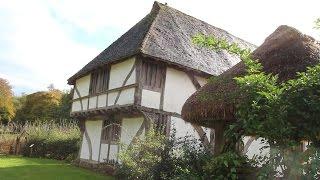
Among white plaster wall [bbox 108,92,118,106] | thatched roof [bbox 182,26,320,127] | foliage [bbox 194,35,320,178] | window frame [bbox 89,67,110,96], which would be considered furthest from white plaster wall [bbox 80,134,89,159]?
foliage [bbox 194,35,320,178]

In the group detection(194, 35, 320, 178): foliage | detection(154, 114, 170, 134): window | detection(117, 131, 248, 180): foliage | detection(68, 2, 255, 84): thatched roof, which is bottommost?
detection(117, 131, 248, 180): foliage

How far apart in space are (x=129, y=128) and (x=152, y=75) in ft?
8.38

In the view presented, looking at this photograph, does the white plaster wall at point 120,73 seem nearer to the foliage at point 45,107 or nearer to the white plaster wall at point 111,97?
the white plaster wall at point 111,97

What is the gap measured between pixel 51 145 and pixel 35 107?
18534 millimetres

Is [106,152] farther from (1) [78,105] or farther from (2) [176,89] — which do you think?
(2) [176,89]

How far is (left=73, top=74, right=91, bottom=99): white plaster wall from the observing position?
20516 millimetres

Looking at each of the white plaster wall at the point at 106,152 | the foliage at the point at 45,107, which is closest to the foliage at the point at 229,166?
the white plaster wall at the point at 106,152

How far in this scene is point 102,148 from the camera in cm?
1881

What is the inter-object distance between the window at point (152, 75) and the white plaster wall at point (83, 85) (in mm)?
5381

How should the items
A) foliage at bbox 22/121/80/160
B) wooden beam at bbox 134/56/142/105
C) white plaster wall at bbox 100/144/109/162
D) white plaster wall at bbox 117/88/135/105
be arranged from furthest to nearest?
foliage at bbox 22/121/80/160 < white plaster wall at bbox 100/144/109/162 < white plaster wall at bbox 117/88/135/105 < wooden beam at bbox 134/56/142/105

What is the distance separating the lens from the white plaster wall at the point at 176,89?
16.3m

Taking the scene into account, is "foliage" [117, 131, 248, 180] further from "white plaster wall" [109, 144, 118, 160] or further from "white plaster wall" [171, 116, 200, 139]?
"white plaster wall" [109, 144, 118, 160]

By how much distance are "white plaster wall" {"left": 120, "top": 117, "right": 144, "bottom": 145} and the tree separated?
86.0 feet

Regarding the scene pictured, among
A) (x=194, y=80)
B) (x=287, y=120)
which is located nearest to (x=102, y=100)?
(x=194, y=80)
